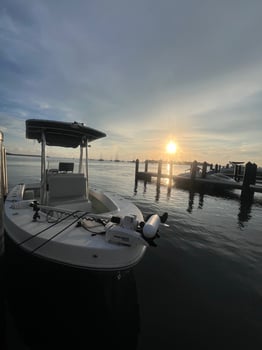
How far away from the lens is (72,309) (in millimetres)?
3447

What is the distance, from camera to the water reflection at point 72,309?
296 cm

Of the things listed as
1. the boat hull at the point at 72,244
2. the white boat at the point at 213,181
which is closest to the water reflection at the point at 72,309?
the boat hull at the point at 72,244

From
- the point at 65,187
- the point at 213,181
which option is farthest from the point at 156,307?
the point at 213,181

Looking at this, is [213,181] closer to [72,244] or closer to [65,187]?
[65,187]

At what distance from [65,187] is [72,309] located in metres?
2.93

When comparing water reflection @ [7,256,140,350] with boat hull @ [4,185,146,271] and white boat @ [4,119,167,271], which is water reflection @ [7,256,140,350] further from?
white boat @ [4,119,167,271]

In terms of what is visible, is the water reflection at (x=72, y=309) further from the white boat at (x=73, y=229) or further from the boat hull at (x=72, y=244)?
the white boat at (x=73, y=229)

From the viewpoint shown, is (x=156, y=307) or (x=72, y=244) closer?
(x=72, y=244)

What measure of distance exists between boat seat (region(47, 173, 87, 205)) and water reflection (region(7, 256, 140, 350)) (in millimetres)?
1863

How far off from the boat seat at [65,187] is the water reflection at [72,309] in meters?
1.86

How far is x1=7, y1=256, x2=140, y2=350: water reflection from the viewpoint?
296 centimetres

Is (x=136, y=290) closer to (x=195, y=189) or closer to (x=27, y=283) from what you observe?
(x=27, y=283)

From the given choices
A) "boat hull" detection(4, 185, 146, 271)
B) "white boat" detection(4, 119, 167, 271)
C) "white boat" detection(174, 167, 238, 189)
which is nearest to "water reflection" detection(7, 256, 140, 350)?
"boat hull" detection(4, 185, 146, 271)

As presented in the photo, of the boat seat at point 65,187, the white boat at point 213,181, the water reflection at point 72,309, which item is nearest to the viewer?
the water reflection at point 72,309
